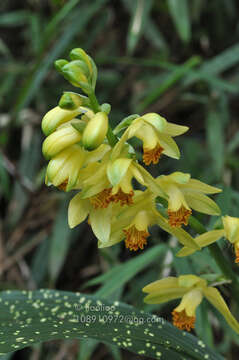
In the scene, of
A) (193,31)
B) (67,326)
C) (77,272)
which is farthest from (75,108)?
(193,31)

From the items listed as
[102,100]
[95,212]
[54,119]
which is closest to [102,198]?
[95,212]

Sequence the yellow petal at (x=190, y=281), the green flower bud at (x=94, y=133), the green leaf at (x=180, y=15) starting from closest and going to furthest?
the green flower bud at (x=94, y=133) < the yellow petal at (x=190, y=281) < the green leaf at (x=180, y=15)

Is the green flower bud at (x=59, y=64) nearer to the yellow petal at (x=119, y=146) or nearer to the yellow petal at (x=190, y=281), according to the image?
the yellow petal at (x=119, y=146)

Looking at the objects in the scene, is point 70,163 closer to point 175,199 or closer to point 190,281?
point 175,199

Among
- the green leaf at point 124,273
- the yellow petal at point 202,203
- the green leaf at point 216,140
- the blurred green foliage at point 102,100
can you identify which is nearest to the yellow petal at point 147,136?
the yellow petal at point 202,203

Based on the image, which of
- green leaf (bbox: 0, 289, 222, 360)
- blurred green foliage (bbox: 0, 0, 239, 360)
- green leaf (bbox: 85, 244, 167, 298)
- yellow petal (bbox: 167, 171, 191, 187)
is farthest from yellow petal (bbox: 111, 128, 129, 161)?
→ blurred green foliage (bbox: 0, 0, 239, 360)

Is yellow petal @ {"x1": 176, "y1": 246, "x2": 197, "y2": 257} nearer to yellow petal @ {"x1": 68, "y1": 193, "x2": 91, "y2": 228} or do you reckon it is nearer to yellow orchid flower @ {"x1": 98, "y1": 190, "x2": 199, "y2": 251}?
yellow orchid flower @ {"x1": 98, "y1": 190, "x2": 199, "y2": 251}
